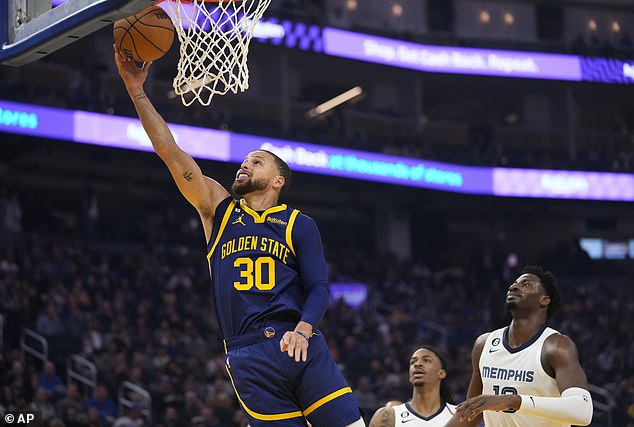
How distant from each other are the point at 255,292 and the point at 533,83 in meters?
24.8

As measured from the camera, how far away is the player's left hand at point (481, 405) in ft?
14.9

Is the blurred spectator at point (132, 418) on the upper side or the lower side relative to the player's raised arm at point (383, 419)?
lower

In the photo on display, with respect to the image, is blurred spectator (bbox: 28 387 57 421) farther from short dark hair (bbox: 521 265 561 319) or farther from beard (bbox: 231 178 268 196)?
beard (bbox: 231 178 268 196)

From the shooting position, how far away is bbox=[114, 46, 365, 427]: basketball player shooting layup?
4.41 metres

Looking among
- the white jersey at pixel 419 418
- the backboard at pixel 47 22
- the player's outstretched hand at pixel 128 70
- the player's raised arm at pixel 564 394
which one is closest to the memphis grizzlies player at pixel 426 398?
the white jersey at pixel 419 418

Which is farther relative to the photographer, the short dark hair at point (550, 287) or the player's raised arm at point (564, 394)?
the short dark hair at point (550, 287)

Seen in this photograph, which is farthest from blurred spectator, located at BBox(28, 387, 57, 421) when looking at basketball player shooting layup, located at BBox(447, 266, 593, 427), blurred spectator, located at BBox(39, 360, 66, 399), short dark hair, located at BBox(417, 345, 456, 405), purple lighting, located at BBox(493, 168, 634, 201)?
purple lighting, located at BBox(493, 168, 634, 201)

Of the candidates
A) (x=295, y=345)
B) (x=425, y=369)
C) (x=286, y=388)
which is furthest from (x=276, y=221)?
(x=425, y=369)

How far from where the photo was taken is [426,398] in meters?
6.74

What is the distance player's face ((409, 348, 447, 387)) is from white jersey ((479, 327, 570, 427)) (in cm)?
98

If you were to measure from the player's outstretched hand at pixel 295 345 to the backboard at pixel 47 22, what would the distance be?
166 cm

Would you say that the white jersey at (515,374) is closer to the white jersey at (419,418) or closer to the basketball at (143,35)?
the white jersey at (419,418)

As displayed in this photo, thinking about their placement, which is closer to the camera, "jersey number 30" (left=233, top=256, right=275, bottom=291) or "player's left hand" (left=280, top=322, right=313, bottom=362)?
"player's left hand" (left=280, top=322, right=313, bottom=362)

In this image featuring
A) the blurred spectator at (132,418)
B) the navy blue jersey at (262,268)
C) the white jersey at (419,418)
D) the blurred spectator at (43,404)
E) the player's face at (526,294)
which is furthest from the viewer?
the blurred spectator at (132,418)
